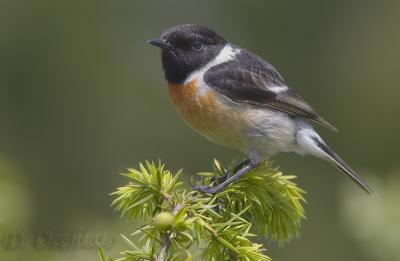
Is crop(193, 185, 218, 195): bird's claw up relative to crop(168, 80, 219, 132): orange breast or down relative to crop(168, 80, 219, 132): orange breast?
down

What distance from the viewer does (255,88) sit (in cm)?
569

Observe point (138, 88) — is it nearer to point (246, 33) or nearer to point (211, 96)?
point (246, 33)

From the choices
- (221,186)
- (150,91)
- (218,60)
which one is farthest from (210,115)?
(150,91)

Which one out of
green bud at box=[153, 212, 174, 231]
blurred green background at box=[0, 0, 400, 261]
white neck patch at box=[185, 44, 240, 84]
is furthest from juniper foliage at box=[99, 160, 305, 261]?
blurred green background at box=[0, 0, 400, 261]

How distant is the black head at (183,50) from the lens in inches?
224

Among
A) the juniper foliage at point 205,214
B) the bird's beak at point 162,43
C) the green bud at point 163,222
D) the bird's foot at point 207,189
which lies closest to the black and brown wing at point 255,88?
the bird's beak at point 162,43

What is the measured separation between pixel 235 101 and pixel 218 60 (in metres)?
0.47

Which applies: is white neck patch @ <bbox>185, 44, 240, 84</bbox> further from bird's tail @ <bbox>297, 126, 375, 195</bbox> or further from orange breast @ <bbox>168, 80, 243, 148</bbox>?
bird's tail @ <bbox>297, 126, 375, 195</bbox>

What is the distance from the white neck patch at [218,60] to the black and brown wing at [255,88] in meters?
0.05

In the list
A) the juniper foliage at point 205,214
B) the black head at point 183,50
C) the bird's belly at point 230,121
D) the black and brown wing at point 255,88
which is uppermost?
the black head at point 183,50

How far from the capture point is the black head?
5688 mm

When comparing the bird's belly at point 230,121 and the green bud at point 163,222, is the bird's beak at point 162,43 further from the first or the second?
the green bud at point 163,222

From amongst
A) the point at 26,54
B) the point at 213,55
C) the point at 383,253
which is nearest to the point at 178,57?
the point at 213,55

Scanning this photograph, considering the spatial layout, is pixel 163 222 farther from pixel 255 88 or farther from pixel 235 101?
pixel 255 88
